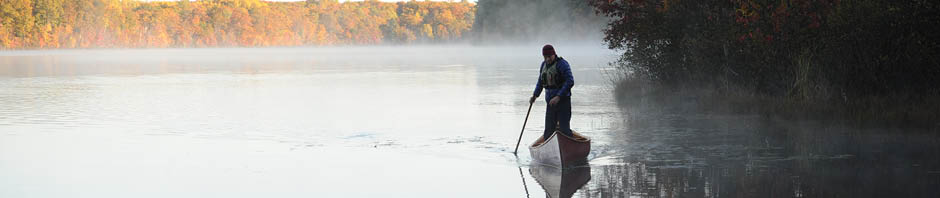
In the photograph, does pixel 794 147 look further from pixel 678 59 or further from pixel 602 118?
pixel 678 59

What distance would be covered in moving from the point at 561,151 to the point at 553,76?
1177 mm

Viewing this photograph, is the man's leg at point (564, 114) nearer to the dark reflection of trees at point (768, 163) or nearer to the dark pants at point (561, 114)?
the dark pants at point (561, 114)

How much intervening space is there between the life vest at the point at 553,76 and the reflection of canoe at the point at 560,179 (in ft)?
3.59

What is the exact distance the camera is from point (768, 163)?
40.1 feet

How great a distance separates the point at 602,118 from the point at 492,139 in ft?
13.6

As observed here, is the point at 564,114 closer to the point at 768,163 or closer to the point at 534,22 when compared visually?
the point at 768,163

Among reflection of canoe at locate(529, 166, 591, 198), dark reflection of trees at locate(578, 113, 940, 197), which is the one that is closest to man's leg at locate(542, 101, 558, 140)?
dark reflection of trees at locate(578, 113, 940, 197)

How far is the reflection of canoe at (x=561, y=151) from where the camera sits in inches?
474

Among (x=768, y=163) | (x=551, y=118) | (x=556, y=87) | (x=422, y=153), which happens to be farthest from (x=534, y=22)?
(x=768, y=163)

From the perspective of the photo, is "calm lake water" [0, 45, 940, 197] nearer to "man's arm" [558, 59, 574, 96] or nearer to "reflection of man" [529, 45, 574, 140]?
"reflection of man" [529, 45, 574, 140]

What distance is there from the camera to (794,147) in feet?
45.4

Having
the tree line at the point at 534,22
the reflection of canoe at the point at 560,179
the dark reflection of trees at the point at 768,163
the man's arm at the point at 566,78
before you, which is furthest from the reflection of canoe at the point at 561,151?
the tree line at the point at 534,22

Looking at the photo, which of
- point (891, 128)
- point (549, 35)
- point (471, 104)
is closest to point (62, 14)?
point (549, 35)

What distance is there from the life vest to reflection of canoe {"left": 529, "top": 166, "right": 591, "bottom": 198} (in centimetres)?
109
